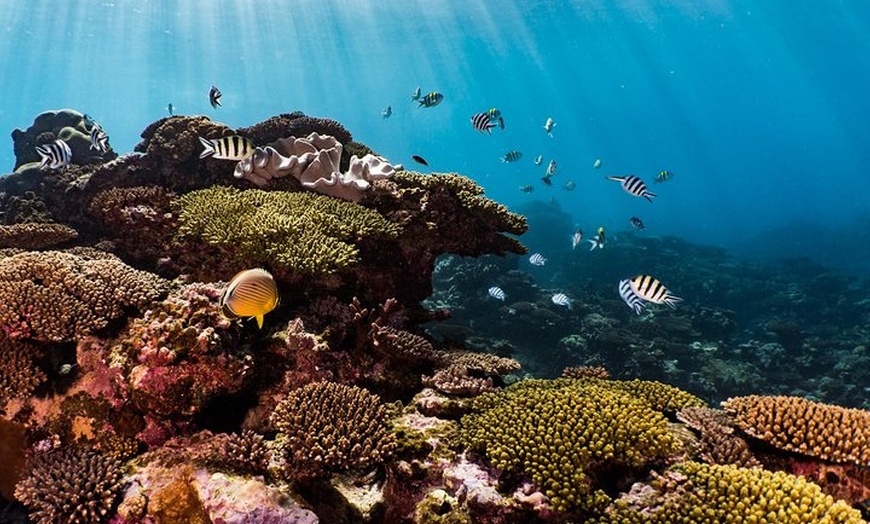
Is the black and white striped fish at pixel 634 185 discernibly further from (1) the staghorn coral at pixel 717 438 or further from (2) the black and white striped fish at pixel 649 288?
(1) the staghorn coral at pixel 717 438

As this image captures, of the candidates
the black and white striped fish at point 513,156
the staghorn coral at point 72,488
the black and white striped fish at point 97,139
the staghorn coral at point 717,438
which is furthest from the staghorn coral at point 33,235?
the black and white striped fish at point 513,156

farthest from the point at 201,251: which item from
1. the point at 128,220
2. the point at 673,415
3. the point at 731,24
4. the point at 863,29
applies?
the point at 863,29

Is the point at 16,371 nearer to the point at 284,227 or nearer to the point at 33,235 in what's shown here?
the point at 284,227

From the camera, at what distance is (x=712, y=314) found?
18094 millimetres

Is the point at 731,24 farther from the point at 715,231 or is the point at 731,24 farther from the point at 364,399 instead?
the point at 364,399

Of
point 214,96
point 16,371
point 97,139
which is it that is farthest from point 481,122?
point 16,371

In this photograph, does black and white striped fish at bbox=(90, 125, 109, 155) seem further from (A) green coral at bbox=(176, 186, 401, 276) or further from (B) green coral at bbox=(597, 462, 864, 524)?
(B) green coral at bbox=(597, 462, 864, 524)

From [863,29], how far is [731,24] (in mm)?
23871

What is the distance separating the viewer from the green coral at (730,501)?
2721 millimetres

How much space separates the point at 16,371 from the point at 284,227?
8.96ft

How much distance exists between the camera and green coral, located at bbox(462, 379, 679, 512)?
10.6 feet

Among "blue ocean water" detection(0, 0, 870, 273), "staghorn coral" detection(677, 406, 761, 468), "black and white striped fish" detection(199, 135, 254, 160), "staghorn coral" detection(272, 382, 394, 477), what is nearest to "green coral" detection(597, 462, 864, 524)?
"staghorn coral" detection(677, 406, 761, 468)

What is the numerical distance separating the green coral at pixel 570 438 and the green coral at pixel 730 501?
0.77ft

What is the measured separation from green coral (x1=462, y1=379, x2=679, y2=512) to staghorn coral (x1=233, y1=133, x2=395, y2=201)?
13.2 ft
